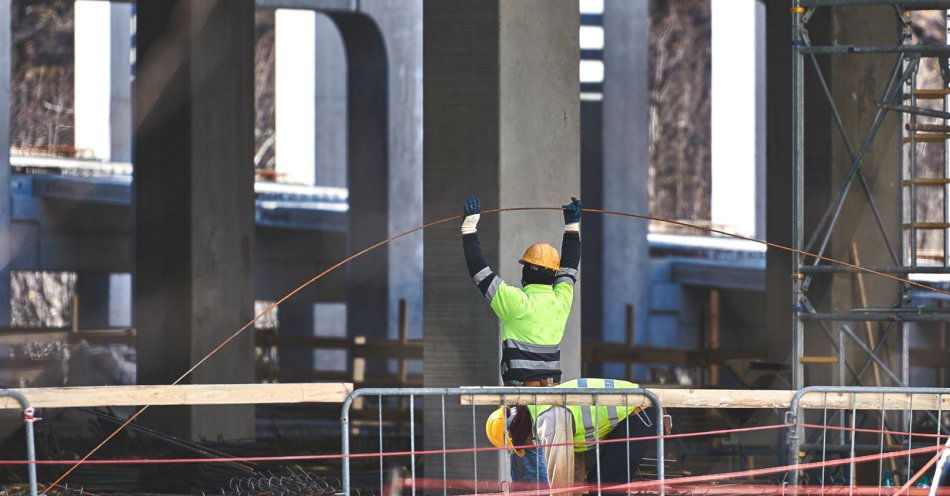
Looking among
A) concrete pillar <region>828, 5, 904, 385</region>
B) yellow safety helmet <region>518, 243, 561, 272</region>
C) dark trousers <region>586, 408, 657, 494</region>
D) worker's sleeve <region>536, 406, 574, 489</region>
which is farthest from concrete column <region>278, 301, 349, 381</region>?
worker's sleeve <region>536, 406, 574, 489</region>

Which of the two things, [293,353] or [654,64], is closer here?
[293,353]

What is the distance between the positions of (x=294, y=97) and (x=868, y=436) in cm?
4066

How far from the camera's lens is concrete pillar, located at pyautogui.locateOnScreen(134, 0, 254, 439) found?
1841 centimetres

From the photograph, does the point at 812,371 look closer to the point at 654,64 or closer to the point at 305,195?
the point at 305,195

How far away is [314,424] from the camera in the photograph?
950 inches

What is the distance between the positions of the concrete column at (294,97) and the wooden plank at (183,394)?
39006 mm

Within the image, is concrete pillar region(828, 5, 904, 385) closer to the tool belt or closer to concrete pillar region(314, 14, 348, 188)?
the tool belt

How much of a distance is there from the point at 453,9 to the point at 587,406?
15.1 feet

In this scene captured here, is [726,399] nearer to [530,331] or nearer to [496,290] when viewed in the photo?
[530,331]

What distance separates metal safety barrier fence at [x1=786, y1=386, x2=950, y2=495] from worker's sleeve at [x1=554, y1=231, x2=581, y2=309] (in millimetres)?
1681

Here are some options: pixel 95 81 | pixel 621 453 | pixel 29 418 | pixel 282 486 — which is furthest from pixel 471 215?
pixel 95 81

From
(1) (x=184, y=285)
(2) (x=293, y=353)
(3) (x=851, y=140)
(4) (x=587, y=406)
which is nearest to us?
(4) (x=587, y=406)

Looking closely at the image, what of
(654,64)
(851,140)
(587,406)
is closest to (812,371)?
(851,140)

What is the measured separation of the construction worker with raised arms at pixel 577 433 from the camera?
31.4 feet
